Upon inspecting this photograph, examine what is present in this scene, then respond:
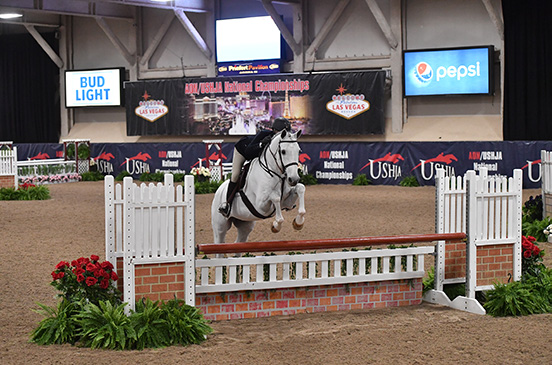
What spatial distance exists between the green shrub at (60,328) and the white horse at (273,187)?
7.36 feet

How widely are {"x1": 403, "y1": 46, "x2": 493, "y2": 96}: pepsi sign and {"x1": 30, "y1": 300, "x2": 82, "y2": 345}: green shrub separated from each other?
56.7 feet

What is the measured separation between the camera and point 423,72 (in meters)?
22.3

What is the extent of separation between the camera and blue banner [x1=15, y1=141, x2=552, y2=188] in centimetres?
1962

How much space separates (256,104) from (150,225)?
62.3 feet

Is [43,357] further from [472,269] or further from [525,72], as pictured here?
[525,72]

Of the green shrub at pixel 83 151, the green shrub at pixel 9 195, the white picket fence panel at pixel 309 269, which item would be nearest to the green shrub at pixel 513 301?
the white picket fence panel at pixel 309 269

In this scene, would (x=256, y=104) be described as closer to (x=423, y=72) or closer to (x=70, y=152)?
(x=423, y=72)

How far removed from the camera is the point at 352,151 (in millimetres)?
22734

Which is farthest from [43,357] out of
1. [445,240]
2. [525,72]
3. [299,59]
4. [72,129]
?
[72,129]

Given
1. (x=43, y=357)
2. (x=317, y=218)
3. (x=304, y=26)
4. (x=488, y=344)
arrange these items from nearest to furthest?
(x=43, y=357) < (x=488, y=344) < (x=317, y=218) < (x=304, y=26)

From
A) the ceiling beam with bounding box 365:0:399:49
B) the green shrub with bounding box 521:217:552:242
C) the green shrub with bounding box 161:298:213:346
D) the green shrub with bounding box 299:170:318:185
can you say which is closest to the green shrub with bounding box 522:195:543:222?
the green shrub with bounding box 521:217:552:242

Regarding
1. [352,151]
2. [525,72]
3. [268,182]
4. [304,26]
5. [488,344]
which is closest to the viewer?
[488,344]

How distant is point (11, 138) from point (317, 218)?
802 inches

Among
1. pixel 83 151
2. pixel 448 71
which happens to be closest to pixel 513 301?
pixel 448 71
